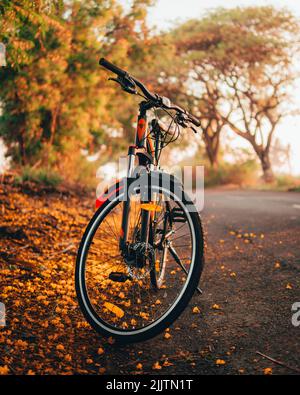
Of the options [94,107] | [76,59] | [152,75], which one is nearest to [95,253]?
[76,59]

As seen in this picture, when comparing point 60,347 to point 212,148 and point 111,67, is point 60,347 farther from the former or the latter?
point 212,148

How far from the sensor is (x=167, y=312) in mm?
2408

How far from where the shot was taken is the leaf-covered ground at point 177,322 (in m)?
2.21

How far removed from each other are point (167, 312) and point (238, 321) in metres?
0.62

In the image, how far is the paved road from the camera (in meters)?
2.22

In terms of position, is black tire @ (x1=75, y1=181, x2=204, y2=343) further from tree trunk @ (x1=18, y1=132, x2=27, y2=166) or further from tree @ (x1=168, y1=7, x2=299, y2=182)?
tree @ (x1=168, y1=7, x2=299, y2=182)

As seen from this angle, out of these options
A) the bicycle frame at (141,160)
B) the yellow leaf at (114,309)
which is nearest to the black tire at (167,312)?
the bicycle frame at (141,160)

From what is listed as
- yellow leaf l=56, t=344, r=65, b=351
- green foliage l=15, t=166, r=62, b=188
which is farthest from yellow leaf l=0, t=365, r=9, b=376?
green foliage l=15, t=166, r=62, b=188

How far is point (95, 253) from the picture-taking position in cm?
450

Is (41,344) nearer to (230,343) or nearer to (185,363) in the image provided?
(185,363)

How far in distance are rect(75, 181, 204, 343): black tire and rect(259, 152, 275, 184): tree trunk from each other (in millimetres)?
22576

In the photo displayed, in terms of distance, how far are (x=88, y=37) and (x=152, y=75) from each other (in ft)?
54.0

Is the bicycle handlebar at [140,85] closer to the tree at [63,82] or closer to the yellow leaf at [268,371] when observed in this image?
the yellow leaf at [268,371]
